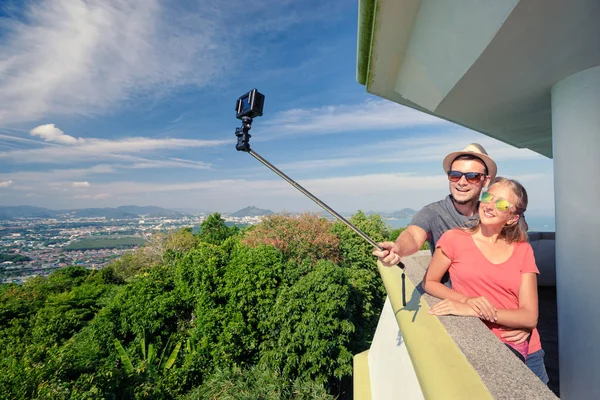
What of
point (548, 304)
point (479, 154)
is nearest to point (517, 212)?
point (479, 154)

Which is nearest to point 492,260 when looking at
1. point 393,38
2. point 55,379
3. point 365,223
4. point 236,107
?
point 393,38

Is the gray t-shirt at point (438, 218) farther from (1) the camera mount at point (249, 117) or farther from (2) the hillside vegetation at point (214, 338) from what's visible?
(2) the hillside vegetation at point (214, 338)

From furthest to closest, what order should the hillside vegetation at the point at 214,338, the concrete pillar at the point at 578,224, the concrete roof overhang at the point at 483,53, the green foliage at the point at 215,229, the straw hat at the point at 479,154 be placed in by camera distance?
the green foliage at the point at 215,229 → the hillside vegetation at the point at 214,338 → the straw hat at the point at 479,154 → the concrete pillar at the point at 578,224 → the concrete roof overhang at the point at 483,53

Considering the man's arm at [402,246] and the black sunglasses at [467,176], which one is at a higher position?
the black sunglasses at [467,176]

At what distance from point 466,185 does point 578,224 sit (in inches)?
44.9

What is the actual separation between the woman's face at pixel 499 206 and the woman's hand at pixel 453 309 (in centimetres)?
62

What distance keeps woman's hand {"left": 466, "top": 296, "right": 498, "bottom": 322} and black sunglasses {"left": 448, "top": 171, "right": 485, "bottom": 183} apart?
0.96 meters

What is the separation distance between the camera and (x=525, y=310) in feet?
6.28

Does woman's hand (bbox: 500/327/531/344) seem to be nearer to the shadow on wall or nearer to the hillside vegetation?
the shadow on wall

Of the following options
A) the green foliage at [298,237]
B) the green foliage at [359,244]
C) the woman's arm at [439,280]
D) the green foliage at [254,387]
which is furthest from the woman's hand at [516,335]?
the green foliage at [359,244]

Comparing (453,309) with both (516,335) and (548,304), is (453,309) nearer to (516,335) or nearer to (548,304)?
(516,335)

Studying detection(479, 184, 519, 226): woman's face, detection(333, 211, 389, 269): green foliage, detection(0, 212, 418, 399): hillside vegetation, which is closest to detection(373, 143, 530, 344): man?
detection(479, 184, 519, 226): woman's face

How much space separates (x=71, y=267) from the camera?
123ft

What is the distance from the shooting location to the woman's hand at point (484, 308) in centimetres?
202
